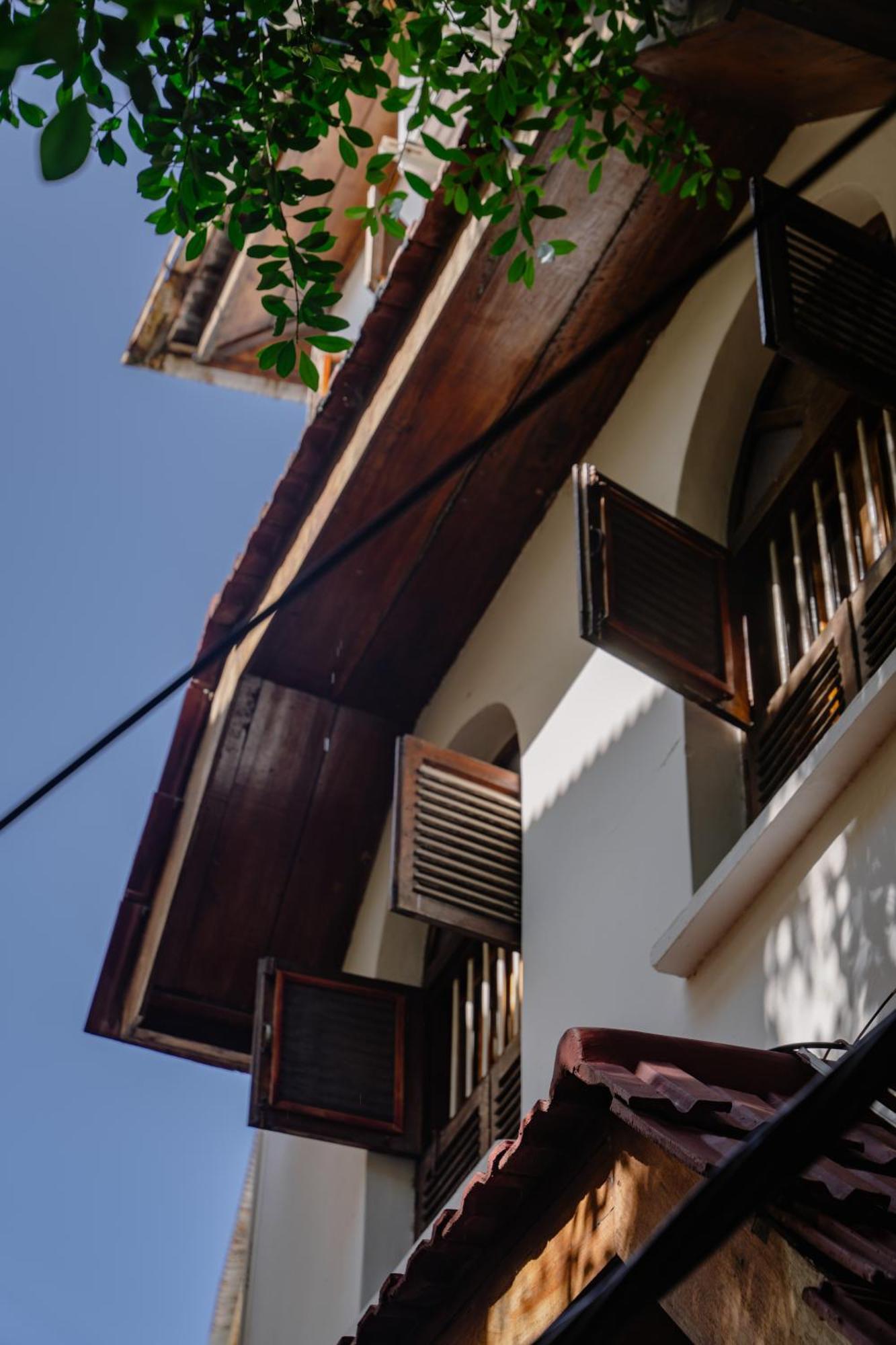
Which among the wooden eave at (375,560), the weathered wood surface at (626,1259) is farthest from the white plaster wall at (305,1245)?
the weathered wood surface at (626,1259)

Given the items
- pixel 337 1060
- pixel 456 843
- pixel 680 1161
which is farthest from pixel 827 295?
pixel 337 1060

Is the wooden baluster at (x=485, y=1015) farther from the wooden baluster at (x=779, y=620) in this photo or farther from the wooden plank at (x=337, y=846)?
the wooden baluster at (x=779, y=620)

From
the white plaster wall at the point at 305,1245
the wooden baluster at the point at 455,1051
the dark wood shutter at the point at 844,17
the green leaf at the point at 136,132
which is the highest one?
the dark wood shutter at the point at 844,17

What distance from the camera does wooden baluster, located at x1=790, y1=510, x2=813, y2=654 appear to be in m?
5.86

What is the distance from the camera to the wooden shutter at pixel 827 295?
5.34m

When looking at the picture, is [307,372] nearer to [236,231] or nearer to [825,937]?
[236,231]

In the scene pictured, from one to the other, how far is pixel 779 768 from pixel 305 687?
10.9 ft

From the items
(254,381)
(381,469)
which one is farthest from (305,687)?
(254,381)

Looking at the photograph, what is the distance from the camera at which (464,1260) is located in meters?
3.60

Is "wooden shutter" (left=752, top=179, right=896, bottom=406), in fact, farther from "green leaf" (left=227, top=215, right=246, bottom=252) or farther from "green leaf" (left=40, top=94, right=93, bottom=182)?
"green leaf" (left=40, top=94, right=93, bottom=182)

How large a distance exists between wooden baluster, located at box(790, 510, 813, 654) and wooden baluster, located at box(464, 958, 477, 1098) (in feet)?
8.46

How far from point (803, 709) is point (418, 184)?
2127 millimetres

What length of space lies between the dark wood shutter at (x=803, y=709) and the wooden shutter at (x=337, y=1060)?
262 centimetres

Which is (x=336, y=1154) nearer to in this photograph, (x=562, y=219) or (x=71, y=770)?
(x=562, y=219)
